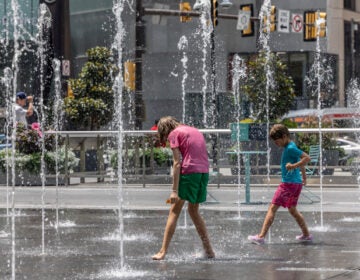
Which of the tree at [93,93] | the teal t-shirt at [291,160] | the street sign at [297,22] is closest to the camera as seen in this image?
the teal t-shirt at [291,160]

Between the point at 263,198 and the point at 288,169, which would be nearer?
the point at 288,169

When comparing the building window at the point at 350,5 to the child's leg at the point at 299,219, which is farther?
the building window at the point at 350,5

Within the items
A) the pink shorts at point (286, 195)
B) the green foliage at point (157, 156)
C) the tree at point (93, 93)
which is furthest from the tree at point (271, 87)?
the pink shorts at point (286, 195)

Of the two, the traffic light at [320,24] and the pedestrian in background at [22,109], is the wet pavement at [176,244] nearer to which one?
the pedestrian in background at [22,109]

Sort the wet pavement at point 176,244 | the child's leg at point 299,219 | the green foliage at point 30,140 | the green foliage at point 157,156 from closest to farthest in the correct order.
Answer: the wet pavement at point 176,244 < the child's leg at point 299,219 < the green foliage at point 157,156 < the green foliage at point 30,140

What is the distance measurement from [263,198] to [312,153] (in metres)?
3.36

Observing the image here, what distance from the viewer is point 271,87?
3756cm

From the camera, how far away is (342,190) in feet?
68.7

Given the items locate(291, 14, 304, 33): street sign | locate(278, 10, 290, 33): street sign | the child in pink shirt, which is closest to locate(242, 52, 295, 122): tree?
locate(278, 10, 290, 33): street sign

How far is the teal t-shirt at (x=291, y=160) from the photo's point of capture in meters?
11.7

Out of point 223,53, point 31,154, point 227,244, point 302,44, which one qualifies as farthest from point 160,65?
point 227,244

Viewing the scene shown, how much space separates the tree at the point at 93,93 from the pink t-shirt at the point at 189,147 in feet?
88.1

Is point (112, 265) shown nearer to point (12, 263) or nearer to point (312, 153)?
point (12, 263)

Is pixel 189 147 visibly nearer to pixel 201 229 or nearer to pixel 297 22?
pixel 201 229
